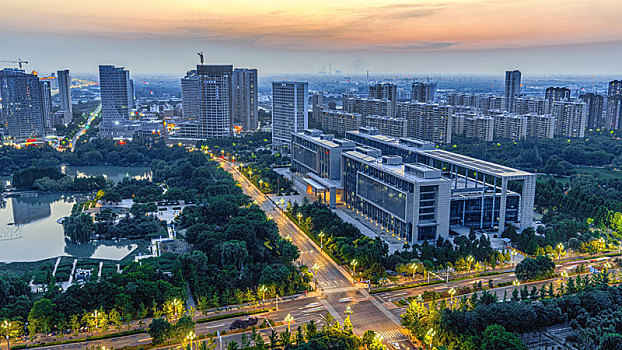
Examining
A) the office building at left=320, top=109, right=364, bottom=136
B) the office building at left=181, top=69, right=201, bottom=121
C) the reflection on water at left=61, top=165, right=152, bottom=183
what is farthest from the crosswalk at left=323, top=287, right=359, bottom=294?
the office building at left=181, top=69, right=201, bottom=121

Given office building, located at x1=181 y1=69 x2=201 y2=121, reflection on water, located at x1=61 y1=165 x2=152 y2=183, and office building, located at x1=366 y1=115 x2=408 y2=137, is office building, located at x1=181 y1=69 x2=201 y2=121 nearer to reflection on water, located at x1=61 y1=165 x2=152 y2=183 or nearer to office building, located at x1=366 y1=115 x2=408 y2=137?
reflection on water, located at x1=61 y1=165 x2=152 y2=183

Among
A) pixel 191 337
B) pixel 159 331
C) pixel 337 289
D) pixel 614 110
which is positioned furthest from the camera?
pixel 614 110

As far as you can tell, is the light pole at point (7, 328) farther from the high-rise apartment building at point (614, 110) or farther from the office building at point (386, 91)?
the high-rise apartment building at point (614, 110)

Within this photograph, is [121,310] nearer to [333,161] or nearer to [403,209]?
[403,209]

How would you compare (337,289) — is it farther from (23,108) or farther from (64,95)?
(64,95)

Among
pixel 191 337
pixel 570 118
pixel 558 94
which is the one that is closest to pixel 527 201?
pixel 191 337
